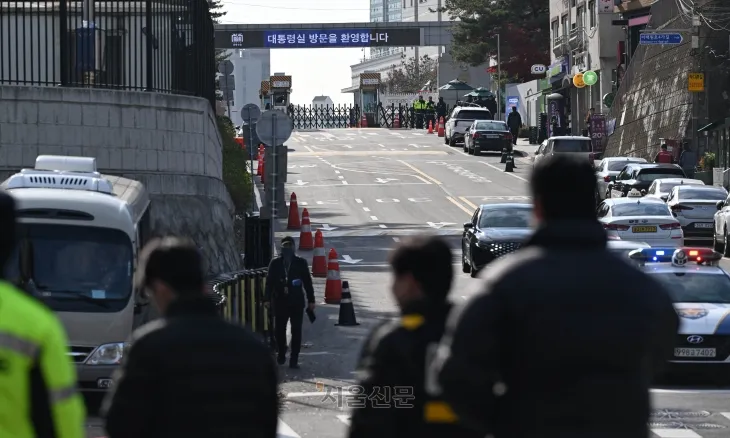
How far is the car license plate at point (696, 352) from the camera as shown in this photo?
1614 centimetres

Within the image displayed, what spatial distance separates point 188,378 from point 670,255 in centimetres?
1441

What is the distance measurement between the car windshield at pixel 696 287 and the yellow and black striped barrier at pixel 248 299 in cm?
481

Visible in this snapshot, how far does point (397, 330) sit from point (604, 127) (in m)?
62.2

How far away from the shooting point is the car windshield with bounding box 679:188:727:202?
35531 mm

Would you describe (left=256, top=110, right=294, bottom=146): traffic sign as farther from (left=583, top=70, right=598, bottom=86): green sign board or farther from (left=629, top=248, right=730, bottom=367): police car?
(left=583, top=70, right=598, bottom=86): green sign board

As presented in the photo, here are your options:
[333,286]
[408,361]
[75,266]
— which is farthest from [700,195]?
[408,361]

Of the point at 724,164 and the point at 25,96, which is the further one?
the point at 724,164

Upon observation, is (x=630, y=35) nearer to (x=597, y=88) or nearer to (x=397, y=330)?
(x=597, y=88)

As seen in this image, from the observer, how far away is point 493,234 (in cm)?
2706

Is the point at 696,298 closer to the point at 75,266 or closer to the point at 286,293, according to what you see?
the point at 286,293

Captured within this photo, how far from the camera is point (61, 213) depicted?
14.2 metres

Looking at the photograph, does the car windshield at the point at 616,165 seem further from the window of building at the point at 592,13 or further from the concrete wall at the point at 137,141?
the window of building at the point at 592,13

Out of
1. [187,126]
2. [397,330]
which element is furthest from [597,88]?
[397,330]

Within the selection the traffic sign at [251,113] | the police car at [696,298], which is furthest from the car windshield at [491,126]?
the police car at [696,298]
